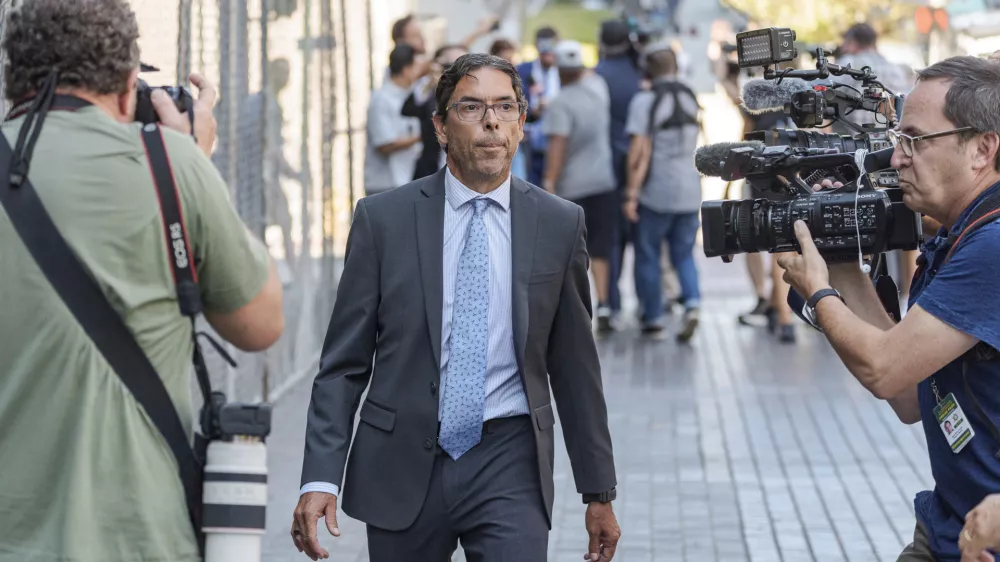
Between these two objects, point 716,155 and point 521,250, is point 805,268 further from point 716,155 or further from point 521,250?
point 521,250

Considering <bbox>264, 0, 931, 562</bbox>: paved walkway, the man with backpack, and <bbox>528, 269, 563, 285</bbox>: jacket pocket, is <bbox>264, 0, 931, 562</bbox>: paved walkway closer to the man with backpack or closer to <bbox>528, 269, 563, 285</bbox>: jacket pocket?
the man with backpack

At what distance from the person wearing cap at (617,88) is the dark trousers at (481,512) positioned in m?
8.69

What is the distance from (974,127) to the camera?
351cm

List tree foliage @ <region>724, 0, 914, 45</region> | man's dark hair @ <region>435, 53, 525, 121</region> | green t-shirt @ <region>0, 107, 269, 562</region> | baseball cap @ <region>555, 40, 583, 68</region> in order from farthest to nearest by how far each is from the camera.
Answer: tree foliage @ <region>724, 0, 914, 45</region> → baseball cap @ <region>555, 40, 583, 68</region> → man's dark hair @ <region>435, 53, 525, 121</region> → green t-shirt @ <region>0, 107, 269, 562</region>

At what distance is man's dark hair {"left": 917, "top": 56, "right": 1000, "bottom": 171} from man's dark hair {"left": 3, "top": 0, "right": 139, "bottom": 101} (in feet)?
5.75

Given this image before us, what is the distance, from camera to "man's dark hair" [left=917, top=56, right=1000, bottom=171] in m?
3.50

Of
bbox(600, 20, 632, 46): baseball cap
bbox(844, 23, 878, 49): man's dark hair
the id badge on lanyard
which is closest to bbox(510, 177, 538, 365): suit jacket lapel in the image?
the id badge on lanyard

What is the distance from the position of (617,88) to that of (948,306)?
9510mm

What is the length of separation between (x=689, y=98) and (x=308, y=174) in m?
3.04

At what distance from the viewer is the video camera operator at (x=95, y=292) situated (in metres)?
2.97

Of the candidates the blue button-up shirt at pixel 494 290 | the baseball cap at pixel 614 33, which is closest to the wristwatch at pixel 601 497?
the blue button-up shirt at pixel 494 290

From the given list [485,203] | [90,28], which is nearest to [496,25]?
[485,203]

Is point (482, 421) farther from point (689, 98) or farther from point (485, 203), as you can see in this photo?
point (689, 98)

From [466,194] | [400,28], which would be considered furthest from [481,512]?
[400,28]
